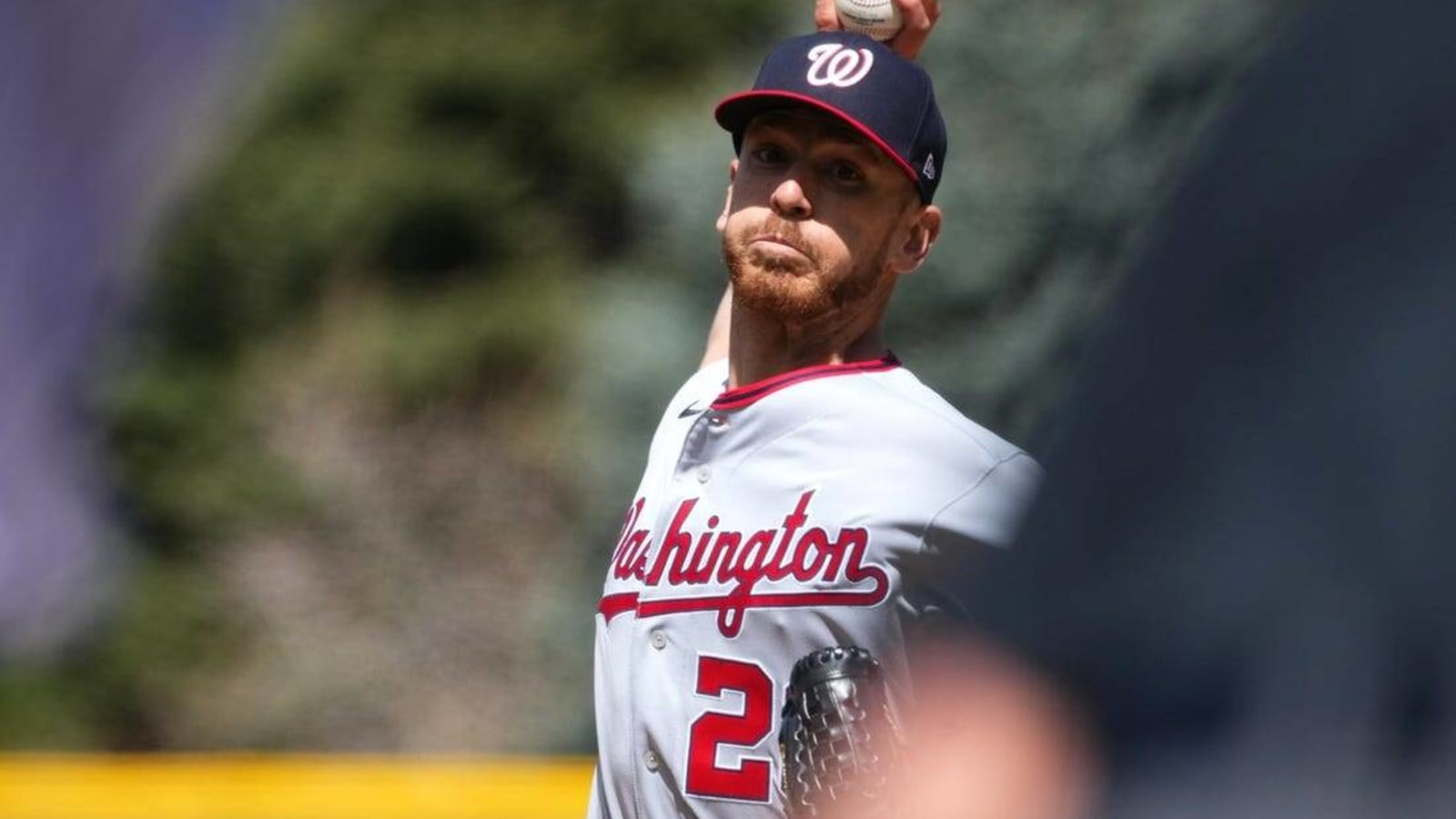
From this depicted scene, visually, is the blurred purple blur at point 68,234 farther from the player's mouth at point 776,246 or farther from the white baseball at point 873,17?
the player's mouth at point 776,246

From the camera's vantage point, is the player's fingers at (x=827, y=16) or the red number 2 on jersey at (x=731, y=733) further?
the player's fingers at (x=827, y=16)

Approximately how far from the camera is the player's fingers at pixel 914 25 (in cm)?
273

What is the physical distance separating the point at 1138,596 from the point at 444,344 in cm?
859

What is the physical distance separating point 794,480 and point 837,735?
371mm

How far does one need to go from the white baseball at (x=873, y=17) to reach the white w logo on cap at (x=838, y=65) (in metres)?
0.16

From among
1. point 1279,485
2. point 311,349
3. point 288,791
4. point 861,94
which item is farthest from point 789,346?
point 311,349

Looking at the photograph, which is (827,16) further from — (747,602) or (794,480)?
(747,602)

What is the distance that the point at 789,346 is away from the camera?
261 cm

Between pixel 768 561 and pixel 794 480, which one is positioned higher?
pixel 794 480

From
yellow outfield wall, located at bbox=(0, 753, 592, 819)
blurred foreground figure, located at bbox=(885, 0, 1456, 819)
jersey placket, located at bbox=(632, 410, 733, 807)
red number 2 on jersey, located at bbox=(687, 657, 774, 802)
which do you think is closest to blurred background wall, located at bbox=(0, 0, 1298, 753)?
yellow outfield wall, located at bbox=(0, 753, 592, 819)

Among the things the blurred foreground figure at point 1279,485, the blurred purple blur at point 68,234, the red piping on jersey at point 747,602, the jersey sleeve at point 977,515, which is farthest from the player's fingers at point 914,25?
the blurred purple blur at point 68,234

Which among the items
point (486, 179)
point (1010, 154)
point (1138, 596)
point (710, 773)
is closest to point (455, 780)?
point (710, 773)

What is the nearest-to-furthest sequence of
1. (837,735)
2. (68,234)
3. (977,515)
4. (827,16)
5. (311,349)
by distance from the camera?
(837,735), (977,515), (827,16), (68,234), (311,349)

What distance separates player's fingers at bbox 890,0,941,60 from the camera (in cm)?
273
